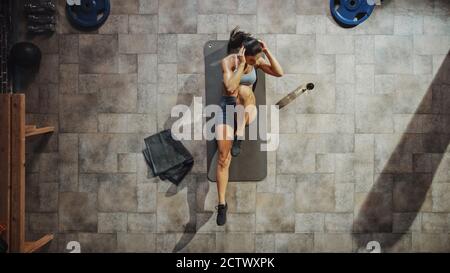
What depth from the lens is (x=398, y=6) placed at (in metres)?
4.75

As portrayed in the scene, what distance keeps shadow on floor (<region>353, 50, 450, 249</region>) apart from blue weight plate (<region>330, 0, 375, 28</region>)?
128 cm

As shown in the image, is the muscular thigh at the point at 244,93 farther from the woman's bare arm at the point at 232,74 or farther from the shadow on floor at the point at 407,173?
the shadow on floor at the point at 407,173

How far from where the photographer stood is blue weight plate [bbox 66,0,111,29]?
182 inches

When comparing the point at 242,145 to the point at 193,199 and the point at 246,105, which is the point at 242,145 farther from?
the point at 193,199

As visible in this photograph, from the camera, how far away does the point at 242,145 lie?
4621mm

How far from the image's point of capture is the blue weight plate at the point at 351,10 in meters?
4.65

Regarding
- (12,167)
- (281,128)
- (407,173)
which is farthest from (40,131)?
(407,173)

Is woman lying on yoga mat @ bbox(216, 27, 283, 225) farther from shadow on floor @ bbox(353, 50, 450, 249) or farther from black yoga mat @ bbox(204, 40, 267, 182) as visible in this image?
shadow on floor @ bbox(353, 50, 450, 249)

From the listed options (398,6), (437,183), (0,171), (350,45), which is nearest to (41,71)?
(0,171)

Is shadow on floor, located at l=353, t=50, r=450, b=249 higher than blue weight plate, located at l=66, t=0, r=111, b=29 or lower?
lower

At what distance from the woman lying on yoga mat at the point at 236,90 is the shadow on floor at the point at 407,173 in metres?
1.92


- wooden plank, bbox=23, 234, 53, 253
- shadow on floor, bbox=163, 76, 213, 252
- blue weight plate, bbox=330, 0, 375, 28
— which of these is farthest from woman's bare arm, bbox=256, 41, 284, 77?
wooden plank, bbox=23, 234, 53, 253
